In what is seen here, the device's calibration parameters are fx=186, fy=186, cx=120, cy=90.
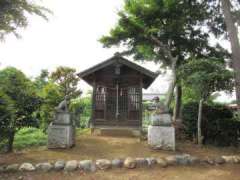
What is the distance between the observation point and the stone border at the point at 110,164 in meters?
4.57

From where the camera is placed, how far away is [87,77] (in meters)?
9.62

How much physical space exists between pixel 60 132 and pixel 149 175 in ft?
11.0

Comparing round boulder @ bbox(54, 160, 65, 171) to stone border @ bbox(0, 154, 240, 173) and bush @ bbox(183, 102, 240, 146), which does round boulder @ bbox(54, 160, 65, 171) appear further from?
bush @ bbox(183, 102, 240, 146)

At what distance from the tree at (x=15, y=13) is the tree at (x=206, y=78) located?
25.0 feet

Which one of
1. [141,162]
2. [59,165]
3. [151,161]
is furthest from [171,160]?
[59,165]

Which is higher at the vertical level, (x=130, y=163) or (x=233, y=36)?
(x=233, y=36)

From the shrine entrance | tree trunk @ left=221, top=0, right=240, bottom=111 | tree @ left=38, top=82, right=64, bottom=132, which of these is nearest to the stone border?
the shrine entrance

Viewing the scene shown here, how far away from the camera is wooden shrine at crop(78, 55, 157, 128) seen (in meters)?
9.23

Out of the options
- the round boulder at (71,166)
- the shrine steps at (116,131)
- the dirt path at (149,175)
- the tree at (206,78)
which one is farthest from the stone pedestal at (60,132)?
the tree at (206,78)

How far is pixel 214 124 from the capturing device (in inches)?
299

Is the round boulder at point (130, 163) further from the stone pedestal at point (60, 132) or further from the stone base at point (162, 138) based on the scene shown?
the stone pedestal at point (60, 132)

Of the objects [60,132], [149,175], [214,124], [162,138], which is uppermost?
[214,124]

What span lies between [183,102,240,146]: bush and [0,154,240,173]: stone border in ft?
7.39

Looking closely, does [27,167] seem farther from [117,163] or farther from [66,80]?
[66,80]
